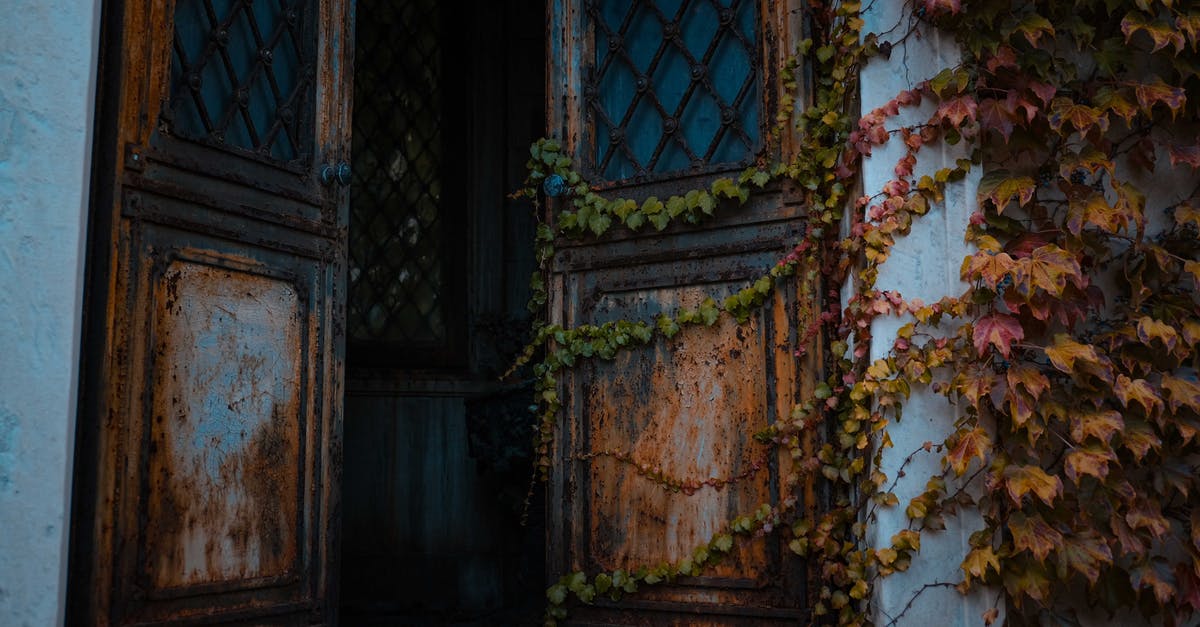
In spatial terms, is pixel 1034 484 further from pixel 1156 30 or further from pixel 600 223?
pixel 600 223

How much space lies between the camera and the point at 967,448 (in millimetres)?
3070

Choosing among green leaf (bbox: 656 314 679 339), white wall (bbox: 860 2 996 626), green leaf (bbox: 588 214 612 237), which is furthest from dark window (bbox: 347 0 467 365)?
white wall (bbox: 860 2 996 626)

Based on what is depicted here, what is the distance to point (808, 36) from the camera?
12.5 feet

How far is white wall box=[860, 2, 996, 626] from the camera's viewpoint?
3.18 metres

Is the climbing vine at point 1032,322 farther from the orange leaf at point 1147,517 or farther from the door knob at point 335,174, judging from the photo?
the door knob at point 335,174

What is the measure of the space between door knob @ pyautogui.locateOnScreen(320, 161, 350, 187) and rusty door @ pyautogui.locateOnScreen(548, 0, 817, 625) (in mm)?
873

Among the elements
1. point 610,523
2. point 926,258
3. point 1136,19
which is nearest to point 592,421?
point 610,523

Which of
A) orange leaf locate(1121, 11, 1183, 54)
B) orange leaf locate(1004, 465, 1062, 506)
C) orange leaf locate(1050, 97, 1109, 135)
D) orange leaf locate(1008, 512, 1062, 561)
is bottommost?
orange leaf locate(1008, 512, 1062, 561)

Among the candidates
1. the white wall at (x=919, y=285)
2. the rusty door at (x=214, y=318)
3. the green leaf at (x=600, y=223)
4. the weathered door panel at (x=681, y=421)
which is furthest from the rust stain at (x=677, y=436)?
the rusty door at (x=214, y=318)

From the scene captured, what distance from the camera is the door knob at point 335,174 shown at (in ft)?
12.9

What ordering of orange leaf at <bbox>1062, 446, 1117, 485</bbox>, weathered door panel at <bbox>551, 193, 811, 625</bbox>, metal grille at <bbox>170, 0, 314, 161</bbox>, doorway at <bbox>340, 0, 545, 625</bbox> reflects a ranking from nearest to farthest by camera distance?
orange leaf at <bbox>1062, 446, 1117, 485</bbox> < metal grille at <bbox>170, 0, 314, 161</bbox> < weathered door panel at <bbox>551, 193, 811, 625</bbox> < doorway at <bbox>340, 0, 545, 625</bbox>

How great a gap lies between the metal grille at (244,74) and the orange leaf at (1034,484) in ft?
8.83

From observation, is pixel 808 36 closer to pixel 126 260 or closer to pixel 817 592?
pixel 817 592

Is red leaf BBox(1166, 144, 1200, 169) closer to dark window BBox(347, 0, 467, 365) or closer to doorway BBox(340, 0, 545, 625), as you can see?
doorway BBox(340, 0, 545, 625)
